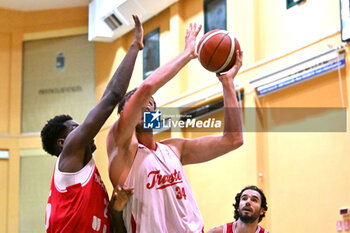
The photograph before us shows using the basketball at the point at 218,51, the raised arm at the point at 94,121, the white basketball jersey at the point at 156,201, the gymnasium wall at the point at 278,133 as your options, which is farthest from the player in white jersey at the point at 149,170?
the gymnasium wall at the point at 278,133

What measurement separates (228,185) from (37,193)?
6803 millimetres

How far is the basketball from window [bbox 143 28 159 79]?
794cm

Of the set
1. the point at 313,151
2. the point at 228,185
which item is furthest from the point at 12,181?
the point at 313,151

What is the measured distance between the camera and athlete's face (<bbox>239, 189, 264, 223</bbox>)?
7020mm

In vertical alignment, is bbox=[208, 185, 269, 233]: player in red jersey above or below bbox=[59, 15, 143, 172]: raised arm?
below

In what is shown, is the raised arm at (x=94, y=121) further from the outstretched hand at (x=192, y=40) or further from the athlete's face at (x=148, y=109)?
the outstretched hand at (x=192, y=40)

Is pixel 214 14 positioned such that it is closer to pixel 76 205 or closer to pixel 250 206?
pixel 250 206

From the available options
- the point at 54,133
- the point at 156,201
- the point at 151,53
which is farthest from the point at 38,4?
the point at 156,201

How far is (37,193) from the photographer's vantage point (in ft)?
49.2

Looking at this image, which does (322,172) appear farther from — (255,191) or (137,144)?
(137,144)

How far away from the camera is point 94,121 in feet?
12.3

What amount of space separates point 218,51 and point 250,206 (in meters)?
3.07

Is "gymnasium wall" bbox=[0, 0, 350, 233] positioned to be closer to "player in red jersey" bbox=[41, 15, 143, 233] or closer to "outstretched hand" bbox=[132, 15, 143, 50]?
"outstretched hand" bbox=[132, 15, 143, 50]

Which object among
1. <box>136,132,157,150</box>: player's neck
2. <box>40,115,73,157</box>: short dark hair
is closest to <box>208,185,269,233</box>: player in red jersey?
<box>136,132,157,150</box>: player's neck
